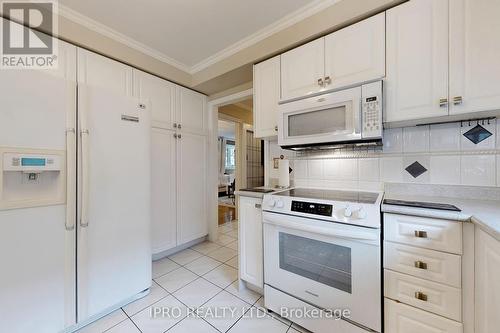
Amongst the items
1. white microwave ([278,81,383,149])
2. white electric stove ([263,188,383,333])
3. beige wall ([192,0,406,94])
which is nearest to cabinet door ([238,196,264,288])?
white electric stove ([263,188,383,333])

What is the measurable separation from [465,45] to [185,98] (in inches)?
106

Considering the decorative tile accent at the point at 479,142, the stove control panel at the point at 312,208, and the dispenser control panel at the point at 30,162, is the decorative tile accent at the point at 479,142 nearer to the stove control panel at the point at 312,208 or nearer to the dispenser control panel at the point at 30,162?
the stove control panel at the point at 312,208

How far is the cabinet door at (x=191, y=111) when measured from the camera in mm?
2689

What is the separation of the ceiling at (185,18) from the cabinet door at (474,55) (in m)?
0.99

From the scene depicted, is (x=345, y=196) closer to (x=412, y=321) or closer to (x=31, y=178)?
(x=412, y=321)

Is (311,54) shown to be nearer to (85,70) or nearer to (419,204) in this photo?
(419,204)

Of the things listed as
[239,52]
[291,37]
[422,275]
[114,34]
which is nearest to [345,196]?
[422,275]

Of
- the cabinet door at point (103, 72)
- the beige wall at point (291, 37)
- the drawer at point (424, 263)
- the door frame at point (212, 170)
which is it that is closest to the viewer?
the drawer at point (424, 263)

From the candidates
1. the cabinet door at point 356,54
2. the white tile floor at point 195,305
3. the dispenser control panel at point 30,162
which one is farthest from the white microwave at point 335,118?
the dispenser control panel at point 30,162

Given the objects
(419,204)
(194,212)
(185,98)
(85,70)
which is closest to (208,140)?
(185,98)

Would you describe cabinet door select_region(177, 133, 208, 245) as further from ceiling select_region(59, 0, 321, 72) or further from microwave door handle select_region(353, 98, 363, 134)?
microwave door handle select_region(353, 98, 363, 134)

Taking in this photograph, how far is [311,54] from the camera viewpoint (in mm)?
1703

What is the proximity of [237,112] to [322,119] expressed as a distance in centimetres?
265

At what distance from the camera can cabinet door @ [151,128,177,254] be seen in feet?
7.82
